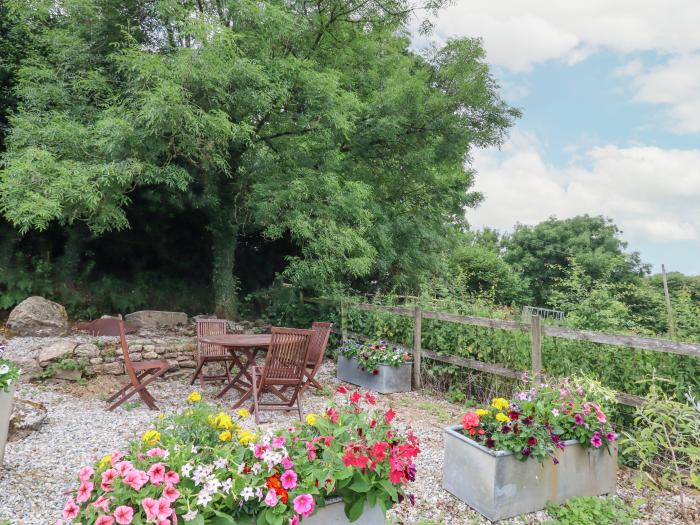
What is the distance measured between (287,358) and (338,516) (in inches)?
93.4

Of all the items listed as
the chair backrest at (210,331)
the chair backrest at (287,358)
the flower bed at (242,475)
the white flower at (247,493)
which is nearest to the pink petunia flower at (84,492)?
the flower bed at (242,475)

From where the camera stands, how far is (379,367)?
215 inches

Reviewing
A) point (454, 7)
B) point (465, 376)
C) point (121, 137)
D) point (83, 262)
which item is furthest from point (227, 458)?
point (454, 7)

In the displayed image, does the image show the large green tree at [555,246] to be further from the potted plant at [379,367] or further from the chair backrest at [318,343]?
the chair backrest at [318,343]

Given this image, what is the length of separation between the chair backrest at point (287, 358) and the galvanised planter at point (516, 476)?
1701mm

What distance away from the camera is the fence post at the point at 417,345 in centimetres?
558

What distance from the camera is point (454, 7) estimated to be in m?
9.34

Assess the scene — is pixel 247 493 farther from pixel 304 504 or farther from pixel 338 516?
pixel 338 516

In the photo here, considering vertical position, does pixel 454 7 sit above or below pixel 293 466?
above

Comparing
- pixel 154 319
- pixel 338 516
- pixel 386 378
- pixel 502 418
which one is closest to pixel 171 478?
pixel 338 516

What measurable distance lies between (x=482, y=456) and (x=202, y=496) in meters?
1.63

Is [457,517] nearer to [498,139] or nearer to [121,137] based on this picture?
[121,137]

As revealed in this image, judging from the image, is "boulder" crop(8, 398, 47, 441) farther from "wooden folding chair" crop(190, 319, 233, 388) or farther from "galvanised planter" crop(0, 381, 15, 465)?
"wooden folding chair" crop(190, 319, 233, 388)

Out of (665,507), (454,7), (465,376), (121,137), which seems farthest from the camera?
(454,7)
